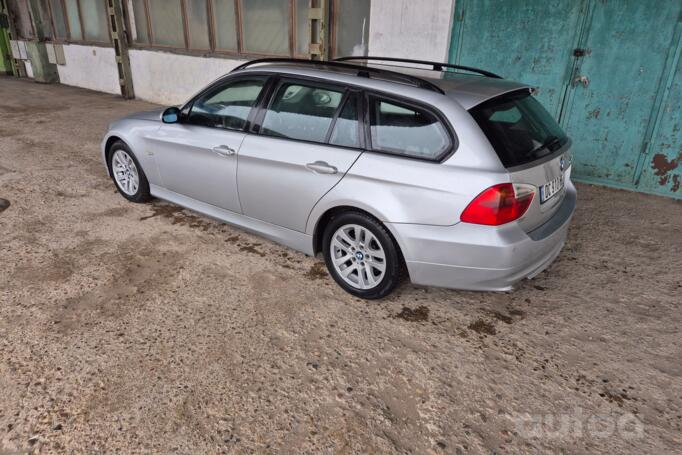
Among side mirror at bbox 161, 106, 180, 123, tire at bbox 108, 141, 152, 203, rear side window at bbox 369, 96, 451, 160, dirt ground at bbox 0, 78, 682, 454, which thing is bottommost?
dirt ground at bbox 0, 78, 682, 454

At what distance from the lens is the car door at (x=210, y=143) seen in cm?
382

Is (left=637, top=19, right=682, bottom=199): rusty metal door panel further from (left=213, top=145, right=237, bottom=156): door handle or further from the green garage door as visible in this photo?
(left=213, top=145, right=237, bottom=156): door handle

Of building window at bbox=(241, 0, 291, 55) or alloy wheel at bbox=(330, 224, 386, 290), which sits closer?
alloy wheel at bbox=(330, 224, 386, 290)

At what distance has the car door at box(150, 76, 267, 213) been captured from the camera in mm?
3816

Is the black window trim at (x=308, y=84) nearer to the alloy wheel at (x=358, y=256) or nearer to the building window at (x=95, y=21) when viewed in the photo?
the alloy wheel at (x=358, y=256)

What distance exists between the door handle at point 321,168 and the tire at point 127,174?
2.28m

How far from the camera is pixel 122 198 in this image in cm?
519

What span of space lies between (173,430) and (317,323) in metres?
1.14

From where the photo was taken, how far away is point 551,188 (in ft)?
10.2

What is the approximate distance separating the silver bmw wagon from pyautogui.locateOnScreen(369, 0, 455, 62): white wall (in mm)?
3402

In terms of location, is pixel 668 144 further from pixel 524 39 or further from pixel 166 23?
pixel 166 23

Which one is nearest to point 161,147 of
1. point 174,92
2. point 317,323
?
point 317,323

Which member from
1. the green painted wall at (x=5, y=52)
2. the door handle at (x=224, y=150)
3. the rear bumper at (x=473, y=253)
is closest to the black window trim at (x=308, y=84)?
the door handle at (x=224, y=150)

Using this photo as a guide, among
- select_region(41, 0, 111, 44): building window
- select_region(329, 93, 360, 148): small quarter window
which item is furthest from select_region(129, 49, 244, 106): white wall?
select_region(329, 93, 360, 148): small quarter window
